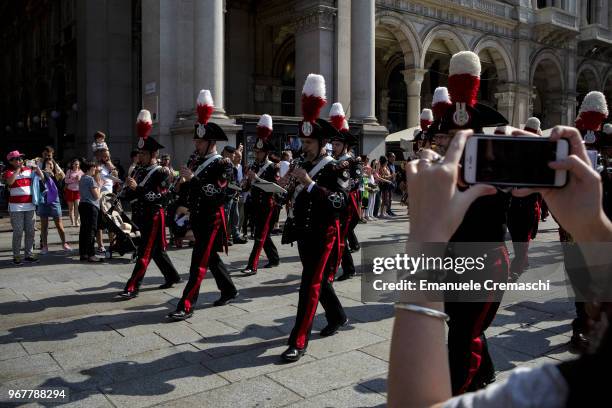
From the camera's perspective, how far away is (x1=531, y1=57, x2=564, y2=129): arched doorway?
32188 millimetres

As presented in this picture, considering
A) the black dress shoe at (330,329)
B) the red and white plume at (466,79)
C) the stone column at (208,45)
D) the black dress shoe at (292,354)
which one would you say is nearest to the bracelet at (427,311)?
the red and white plume at (466,79)

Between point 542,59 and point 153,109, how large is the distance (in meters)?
23.8

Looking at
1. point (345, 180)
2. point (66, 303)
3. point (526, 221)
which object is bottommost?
point (66, 303)

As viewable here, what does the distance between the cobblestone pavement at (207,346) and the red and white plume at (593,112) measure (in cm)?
208

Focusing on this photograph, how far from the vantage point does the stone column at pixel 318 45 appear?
1906cm

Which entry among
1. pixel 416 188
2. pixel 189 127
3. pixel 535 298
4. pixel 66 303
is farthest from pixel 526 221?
pixel 189 127

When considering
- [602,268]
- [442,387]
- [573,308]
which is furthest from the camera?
[573,308]

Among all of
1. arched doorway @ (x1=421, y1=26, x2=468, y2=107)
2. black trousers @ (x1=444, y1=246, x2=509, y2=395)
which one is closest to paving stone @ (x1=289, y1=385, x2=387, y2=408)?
black trousers @ (x1=444, y1=246, x2=509, y2=395)

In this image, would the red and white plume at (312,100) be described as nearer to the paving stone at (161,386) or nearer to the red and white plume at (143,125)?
the paving stone at (161,386)

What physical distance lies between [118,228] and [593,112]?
23.7 feet

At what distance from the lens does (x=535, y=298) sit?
263 inches

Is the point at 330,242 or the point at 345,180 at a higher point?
the point at 345,180

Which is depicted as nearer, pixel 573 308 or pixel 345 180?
pixel 345 180

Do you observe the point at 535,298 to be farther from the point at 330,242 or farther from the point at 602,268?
the point at 602,268
